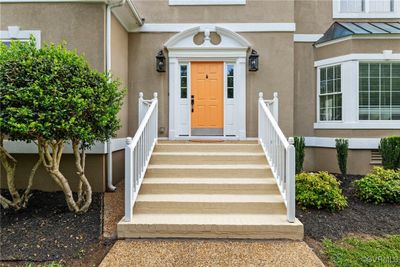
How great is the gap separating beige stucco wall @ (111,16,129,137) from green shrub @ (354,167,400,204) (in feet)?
16.8

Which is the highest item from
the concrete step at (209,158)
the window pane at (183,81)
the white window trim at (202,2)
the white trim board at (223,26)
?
the white window trim at (202,2)

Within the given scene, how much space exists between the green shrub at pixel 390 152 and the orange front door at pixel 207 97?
3790 millimetres

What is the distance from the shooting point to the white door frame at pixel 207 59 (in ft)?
22.8

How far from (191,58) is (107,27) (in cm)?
232

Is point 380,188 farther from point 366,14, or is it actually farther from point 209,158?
point 366,14

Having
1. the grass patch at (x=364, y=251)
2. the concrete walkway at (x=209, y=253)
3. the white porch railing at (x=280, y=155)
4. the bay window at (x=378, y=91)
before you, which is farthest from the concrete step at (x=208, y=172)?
the bay window at (x=378, y=91)

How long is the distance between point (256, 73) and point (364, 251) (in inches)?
187

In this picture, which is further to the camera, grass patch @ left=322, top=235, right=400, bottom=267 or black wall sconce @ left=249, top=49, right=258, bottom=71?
black wall sconce @ left=249, top=49, right=258, bottom=71

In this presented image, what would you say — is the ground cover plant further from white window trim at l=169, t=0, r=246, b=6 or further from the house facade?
white window trim at l=169, t=0, r=246, b=6

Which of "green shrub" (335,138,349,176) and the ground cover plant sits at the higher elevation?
the ground cover plant

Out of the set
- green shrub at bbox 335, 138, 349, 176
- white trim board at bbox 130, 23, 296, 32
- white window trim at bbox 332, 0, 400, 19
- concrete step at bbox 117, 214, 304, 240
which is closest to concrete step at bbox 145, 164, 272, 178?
concrete step at bbox 117, 214, 304, 240

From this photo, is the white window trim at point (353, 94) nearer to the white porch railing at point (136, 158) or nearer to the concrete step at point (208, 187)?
the concrete step at point (208, 187)

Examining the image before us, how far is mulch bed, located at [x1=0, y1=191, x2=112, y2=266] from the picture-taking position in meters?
3.32

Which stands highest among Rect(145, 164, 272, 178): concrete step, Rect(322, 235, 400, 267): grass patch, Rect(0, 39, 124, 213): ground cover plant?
Rect(0, 39, 124, 213): ground cover plant
